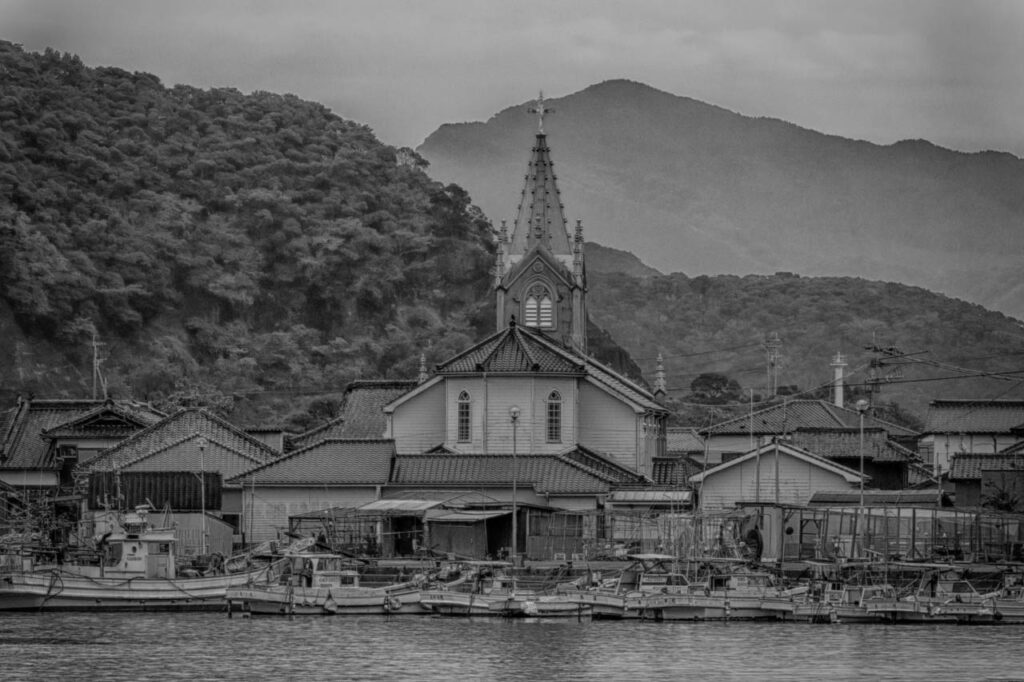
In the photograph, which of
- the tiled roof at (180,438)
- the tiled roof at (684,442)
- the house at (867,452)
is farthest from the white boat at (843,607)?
the tiled roof at (684,442)

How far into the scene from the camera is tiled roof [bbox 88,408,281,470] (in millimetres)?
102625

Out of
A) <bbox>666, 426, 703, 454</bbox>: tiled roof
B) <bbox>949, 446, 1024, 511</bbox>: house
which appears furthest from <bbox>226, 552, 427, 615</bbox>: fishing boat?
<bbox>666, 426, 703, 454</bbox>: tiled roof

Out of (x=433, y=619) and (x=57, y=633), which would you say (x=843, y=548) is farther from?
(x=57, y=633)

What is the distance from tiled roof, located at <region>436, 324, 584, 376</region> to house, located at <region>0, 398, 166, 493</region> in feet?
64.7

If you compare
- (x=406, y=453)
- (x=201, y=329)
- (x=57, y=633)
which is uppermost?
(x=201, y=329)

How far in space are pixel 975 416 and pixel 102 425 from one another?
5042 cm

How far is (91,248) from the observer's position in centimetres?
19638

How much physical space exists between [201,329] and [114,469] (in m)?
99.8

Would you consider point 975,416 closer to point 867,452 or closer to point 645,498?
point 867,452

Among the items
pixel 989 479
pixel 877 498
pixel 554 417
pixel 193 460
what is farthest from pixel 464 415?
pixel 989 479

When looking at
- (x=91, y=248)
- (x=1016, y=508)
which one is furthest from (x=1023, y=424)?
(x=91, y=248)

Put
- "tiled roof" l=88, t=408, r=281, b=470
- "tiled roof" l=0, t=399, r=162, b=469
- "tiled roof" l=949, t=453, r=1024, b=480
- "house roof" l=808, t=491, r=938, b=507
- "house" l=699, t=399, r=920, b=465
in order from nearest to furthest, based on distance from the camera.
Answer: "house roof" l=808, t=491, r=938, b=507 → "tiled roof" l=949, t=453, r=1024, b=480 → "tiled roof" l=88, t=408, r=281, b=470 → "tiled roof" l=0, t=399, r=162, b=469 → "house" l=699, t=399, r=920, b=465

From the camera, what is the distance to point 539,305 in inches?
5310

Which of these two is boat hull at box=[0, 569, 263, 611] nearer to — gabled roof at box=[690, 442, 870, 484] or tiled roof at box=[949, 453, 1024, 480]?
gabled roof at box=[690, 442, 870, 484]
